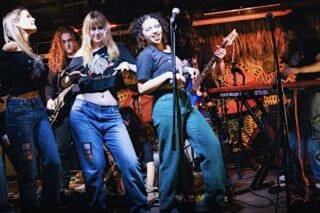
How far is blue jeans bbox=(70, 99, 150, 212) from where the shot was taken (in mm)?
3535

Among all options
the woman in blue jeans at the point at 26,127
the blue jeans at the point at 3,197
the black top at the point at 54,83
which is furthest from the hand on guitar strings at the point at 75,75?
the black top at the point at 54,83

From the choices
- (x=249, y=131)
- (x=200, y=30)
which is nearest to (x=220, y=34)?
(x=200, y=30)

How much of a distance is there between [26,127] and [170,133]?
1381 mm

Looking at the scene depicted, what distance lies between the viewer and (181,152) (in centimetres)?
351

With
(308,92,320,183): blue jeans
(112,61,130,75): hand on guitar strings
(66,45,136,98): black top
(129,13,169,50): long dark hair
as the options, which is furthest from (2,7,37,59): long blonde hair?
(308,92,320,183): blue jeans

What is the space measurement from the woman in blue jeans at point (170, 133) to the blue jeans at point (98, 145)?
0.28 metres

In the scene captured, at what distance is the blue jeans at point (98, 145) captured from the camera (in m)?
3.54

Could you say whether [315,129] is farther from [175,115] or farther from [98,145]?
[98,145]

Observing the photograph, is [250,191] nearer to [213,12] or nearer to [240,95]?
→ [240,95]

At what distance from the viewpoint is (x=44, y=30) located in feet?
23.9

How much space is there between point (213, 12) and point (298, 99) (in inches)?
107

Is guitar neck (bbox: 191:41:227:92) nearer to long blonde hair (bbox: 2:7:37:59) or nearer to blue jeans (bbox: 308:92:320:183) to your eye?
blue jeans (bbox: 308:92:320:183)

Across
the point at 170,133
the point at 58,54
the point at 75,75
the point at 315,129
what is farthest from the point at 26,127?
the point at 315,129

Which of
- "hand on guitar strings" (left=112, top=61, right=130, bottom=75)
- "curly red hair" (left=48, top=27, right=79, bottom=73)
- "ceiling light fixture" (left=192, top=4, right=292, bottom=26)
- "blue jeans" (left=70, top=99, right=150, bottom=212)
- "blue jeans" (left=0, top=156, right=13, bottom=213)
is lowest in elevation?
"blue jeans" (left=0, top=156, right=13, bottom=213)
